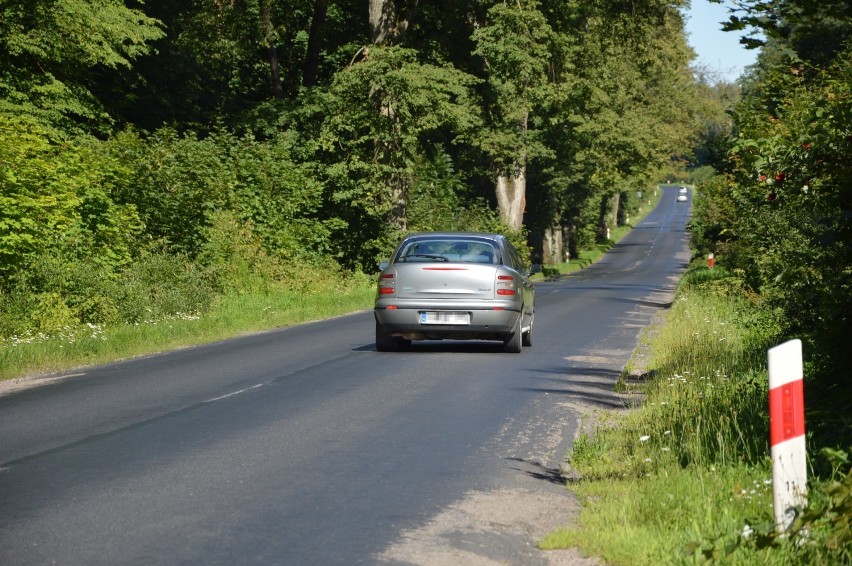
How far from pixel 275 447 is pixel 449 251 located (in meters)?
9.07

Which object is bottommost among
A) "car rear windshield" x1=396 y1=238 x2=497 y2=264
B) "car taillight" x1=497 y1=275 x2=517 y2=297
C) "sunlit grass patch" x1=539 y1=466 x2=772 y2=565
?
"sunlit grass patch" x1=539 y1=466 x2=772 y2=565

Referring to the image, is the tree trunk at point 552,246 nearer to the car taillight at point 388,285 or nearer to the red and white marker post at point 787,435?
the car taillight at point 388,285

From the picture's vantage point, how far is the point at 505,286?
1831cm

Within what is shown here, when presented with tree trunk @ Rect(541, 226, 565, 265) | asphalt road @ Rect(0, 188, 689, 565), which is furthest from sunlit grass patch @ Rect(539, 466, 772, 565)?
tree trunk @ Rect(541, 226, 565, 265)

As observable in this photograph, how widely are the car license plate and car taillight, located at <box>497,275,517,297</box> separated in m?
0.59

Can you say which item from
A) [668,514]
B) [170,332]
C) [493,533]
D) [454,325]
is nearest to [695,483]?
[668,514]

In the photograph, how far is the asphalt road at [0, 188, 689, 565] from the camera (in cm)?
702

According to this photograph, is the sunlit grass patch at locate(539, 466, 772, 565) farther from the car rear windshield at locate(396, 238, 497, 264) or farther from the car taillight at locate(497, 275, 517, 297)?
the car rear windshield at locate(396, 238, 497, 264)

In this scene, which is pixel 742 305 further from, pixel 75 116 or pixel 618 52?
pixel 618 52

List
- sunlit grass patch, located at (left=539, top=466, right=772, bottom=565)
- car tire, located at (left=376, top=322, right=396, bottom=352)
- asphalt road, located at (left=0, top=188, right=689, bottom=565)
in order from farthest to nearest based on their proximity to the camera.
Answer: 1. car tire, located at (left=376, top=322, right=396, bottom=352)
2. asphalt road, located at (left=0, top=188, right=689, bottom=565)
3. sunlit grass patch, located at (left=539, top=466, right=772, bottom=565)

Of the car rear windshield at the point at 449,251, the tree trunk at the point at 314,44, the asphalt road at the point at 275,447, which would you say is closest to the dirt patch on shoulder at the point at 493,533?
the asphalt road at the point at 275,447

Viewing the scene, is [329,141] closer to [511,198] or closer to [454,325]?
[511,198]

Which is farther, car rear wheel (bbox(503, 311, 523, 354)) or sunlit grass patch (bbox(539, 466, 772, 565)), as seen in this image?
car rear wheel (bbox(503, 311, 523, 354))

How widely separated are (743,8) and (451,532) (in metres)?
3.70
